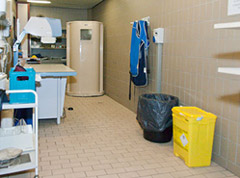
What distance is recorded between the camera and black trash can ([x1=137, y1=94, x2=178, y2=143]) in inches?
128

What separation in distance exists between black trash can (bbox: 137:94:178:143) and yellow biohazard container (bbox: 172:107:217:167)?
0.34 meters

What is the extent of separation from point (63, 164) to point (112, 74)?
13.0 ft

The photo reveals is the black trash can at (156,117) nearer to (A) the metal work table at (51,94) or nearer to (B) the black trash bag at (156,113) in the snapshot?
(B) the black trash bag at (156,113)

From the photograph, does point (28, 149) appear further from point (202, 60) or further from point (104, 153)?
point (202, 60)

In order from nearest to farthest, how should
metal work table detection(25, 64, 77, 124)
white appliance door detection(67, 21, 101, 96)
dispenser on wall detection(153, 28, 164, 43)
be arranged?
dispenser on wall detection(153, 28, 164, 43) → metal work table detection(25, 64, 77, 124) → white appliance door detection(67, 21, 101, 96)

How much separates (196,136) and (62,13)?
285 inches

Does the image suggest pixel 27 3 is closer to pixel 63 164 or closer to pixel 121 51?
pixel 121 51

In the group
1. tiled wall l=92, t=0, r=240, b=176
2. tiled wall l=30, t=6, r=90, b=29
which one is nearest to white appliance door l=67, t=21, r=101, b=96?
tiled wall l=30, t=6, r=90, b=29

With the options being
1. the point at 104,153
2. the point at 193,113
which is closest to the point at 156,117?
the point at 193,113

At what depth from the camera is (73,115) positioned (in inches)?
194

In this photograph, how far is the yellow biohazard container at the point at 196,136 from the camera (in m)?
2.75

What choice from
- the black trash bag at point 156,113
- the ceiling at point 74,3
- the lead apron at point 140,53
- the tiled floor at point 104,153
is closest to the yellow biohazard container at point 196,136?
the tiled floor at point 104,153

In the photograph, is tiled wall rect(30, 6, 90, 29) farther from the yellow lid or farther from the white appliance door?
the yellow lid

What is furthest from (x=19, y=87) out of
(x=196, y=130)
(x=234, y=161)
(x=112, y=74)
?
(x=112, y=74)
